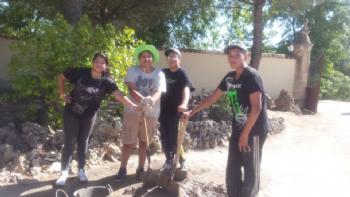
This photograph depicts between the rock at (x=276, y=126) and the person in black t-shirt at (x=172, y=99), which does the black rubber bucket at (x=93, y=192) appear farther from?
the rock at (x=276, y=126)

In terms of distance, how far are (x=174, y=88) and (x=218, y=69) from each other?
9484 millimetres

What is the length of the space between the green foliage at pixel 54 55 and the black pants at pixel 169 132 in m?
1.64

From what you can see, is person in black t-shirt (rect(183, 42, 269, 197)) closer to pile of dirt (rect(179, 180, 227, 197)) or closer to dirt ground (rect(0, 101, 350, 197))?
pile of dirt (rect(179, 180, 227, 197))

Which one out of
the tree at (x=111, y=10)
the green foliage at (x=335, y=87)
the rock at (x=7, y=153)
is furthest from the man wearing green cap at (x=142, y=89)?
the green foliage at (x=335, y=87)

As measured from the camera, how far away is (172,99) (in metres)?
5.31

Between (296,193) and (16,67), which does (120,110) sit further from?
(296,193)

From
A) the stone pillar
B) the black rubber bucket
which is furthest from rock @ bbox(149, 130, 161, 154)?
the stone pillar

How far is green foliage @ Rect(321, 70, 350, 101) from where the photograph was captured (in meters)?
27.5

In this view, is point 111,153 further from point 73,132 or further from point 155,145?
point 73,132

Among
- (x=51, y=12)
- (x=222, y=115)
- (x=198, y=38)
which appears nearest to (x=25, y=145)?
(x=51, y=12)

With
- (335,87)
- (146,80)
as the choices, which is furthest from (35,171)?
(335,87)

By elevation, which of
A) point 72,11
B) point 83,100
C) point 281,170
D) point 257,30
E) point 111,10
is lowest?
point 281,170

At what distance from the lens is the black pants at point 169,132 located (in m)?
5.38

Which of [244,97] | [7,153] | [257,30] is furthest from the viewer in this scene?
[257,30]
